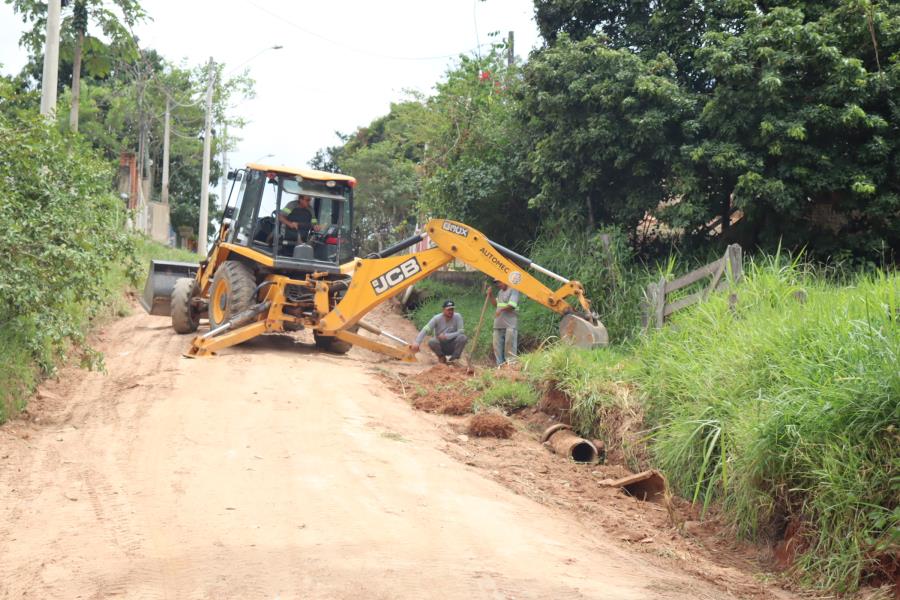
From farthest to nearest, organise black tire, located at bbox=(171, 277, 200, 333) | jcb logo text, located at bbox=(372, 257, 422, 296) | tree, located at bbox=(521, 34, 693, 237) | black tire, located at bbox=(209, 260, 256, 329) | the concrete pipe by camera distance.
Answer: black tire, located at bbox=(171, 277, 200, 333) → tree, located at bbox=(521, 34, 693, 237) → black tire, located at bbox=(209, 260, 256, 329) → jcb logo text, located at bbox=(372, 257, 422, 296) → the concrete pipe

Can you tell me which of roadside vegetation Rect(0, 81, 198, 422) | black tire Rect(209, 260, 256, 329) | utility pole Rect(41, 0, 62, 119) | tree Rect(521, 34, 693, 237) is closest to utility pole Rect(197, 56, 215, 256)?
black tire Rect(209, 260, 256, 329)

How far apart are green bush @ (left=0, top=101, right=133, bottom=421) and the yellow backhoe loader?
329 cm

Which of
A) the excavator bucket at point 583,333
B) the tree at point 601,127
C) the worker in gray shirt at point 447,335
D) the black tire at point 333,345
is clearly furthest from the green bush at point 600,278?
the black tire at point 333,345

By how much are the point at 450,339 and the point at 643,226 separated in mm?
4577

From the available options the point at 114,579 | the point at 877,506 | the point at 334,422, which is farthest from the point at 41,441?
the point at 877,506

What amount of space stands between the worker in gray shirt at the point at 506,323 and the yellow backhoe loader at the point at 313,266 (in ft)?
1.95

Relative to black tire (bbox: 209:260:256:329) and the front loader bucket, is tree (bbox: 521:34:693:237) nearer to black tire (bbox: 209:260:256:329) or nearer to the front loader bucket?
black tire (bbox: 209:260:256:329)

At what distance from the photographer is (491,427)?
33.2 ft

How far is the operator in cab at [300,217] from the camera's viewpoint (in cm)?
1512

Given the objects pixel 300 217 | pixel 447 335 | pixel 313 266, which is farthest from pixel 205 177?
pixel 447 335

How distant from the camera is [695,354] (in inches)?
359

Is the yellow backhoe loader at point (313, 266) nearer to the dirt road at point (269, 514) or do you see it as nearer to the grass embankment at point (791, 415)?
the dirt road at point (269, 514)

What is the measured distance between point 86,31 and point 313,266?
492 inches

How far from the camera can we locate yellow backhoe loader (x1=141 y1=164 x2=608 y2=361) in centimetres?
1395
